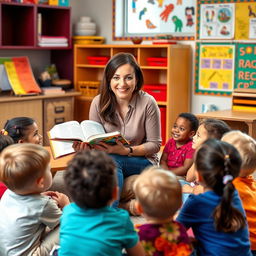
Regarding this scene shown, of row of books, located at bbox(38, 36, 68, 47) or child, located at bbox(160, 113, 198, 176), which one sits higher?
row of books, located at bbox(38, 36, 68, 47)

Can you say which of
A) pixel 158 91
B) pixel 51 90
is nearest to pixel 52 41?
pixel 51 90

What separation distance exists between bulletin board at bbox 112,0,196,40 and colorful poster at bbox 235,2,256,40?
1.62 feet

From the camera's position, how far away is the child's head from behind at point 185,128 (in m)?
3.18

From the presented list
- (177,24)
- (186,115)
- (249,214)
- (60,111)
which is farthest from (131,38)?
(249,214)

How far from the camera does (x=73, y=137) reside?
255 cm

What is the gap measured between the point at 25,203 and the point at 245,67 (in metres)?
3.27

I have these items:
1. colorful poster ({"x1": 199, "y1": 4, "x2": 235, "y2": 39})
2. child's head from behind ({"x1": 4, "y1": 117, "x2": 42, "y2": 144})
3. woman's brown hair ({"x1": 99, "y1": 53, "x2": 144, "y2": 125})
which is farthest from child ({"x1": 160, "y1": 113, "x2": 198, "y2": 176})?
colorful poster ({"x1": 199, "y1": 4, "x2": 235, "y2": 39})

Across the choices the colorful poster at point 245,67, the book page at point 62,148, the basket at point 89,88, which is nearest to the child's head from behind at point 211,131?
the book page at point 62,148

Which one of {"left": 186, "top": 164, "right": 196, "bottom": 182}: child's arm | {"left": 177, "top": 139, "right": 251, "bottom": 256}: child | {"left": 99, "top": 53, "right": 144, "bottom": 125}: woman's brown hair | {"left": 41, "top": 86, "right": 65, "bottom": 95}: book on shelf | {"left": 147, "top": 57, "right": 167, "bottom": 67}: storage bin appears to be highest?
{"left": 147, "top": 57, "right": 167, "bottom": 67}: storage bin

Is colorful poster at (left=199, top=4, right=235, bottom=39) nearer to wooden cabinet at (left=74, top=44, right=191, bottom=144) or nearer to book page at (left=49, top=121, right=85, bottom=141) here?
wooden cabinet at (left=74, top=44, right=191, bottom=144)

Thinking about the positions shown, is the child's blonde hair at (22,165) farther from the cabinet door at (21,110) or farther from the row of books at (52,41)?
the row of books at (52,41)

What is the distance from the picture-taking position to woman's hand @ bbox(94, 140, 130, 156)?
268cm

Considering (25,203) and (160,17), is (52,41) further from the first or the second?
(25,203)

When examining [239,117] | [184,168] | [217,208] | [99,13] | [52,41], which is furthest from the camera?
[99,13]
